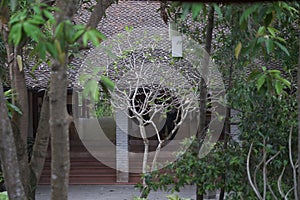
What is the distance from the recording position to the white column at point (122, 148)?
1101 cm

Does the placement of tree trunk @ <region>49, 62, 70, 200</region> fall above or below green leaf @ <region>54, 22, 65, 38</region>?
below

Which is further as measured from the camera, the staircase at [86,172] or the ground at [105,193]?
the staircase at [86,172]

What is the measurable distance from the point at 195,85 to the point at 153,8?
4918 millimetres

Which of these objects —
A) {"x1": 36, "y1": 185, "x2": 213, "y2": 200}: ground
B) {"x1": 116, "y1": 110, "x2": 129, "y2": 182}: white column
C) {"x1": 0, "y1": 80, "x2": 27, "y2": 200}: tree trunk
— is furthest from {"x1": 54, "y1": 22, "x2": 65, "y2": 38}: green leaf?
{"x1": 116, "y1": 110, "x2": 129, "y2": 182}: white column

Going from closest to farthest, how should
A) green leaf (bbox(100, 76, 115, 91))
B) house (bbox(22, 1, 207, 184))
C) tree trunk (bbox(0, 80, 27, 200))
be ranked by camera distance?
green leaf (bbox(100, 76, 115, 91)) → tree trunk (bbox(0, 80, 27, 200)) → house (bbox(22, 1, 207, 184))

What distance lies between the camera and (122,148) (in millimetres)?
11312

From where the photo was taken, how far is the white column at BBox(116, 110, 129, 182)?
36.1 feet

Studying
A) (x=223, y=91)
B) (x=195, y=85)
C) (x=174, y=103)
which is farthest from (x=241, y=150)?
(x=174, y=103)

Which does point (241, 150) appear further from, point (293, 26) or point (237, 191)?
point (293, 26)

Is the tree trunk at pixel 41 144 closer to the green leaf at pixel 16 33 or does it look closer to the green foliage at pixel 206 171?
the green foliage at pixel 206 171

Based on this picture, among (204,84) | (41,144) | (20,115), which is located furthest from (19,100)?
(204,84)

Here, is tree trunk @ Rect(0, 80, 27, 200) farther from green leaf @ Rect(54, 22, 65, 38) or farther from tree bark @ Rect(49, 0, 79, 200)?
green leaf @ Rect(54, 22, 65, 38)

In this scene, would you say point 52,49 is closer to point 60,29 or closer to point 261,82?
point 60,29

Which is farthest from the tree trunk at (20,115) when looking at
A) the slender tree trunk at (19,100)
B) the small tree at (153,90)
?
the small tree at (153,90)
